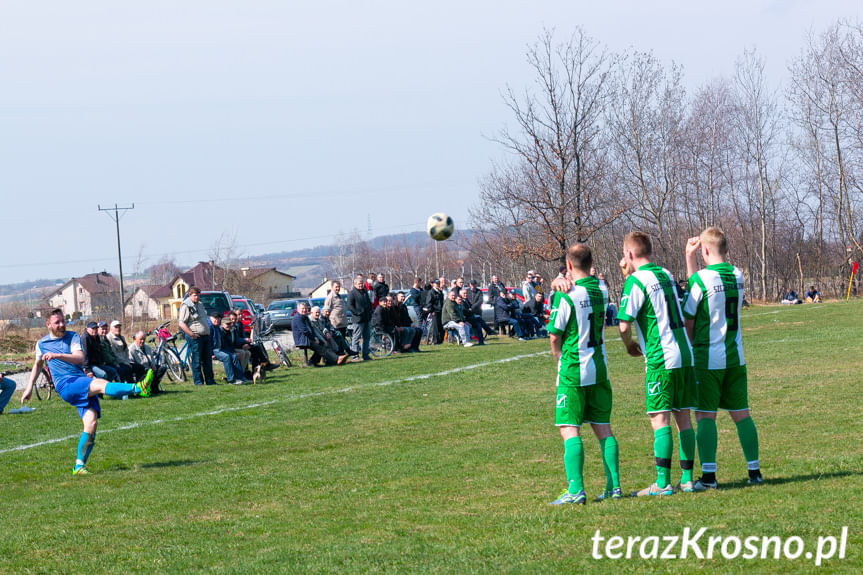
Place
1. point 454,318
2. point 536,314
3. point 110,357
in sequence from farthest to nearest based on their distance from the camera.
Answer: point 536,314 → point 454,318 → point 110,357

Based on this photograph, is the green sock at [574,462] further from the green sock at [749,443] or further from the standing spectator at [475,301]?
the standing spectator at [475,301]

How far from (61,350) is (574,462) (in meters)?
6.38

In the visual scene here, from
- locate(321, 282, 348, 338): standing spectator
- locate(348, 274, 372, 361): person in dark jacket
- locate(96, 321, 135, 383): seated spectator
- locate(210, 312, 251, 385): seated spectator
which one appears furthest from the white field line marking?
locate(321, 282, 348, 338): standing spectator

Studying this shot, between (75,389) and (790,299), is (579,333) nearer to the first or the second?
(75,389)

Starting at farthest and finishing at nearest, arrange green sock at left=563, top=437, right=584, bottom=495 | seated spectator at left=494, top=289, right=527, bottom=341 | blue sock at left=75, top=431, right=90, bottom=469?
seated spectator at left=494, top=289, right=527, bottom=341 → blue sock at left=75, top=431, right=90, bottom=469 → green sock at left=563, top=437, right=584, bottom=495

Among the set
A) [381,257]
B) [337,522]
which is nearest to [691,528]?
[337,522]

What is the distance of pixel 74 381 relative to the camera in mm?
10562

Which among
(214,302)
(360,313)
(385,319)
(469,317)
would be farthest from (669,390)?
(214,302)

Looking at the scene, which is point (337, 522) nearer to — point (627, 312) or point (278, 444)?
point (627, 312)

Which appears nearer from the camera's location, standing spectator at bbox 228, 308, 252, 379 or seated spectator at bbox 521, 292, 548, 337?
standing spectator at bbox 228, 308, 252, 379

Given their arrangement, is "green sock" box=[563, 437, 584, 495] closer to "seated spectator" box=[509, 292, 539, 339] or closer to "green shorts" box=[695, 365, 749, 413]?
"green shorts" box=[695, 365, 749, 413]

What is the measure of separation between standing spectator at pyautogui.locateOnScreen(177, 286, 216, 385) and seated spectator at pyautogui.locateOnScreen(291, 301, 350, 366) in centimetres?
239

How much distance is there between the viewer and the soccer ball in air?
2519cm

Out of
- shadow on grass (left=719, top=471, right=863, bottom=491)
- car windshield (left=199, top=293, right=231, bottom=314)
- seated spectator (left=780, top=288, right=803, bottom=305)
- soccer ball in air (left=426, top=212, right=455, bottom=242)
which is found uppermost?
soccer ball in air (left=426, top=212, right=455, bottom=242)
